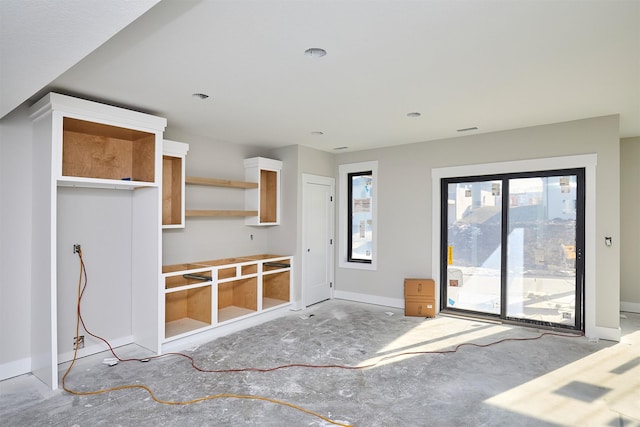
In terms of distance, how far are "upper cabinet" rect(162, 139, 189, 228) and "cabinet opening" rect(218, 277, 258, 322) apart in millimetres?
1254

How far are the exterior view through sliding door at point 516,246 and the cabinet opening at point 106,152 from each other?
3.96m

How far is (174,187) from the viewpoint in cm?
432

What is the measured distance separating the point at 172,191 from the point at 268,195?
1635 mm

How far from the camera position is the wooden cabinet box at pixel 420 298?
197 inches

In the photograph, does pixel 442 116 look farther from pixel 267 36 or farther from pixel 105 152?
pixel 105 152

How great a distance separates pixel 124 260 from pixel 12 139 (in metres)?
1.52

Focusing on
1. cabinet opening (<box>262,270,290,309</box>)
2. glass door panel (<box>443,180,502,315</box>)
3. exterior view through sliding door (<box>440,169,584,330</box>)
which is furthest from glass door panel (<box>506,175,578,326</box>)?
cabinet opening (<box>262,270,290,309</box>)

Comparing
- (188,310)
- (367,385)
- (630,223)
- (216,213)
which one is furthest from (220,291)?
(630,223)

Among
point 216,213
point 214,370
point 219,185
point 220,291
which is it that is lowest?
point 214,370

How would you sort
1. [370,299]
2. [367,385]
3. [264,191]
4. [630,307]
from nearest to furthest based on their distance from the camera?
1. [367,385]
2. [630,307]
3. [264,191]
4. [370,299]

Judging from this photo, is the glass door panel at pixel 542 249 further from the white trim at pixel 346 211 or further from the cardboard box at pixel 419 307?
the white trim at pixel 346 211

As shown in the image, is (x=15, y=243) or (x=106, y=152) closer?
(x=15, y=243)

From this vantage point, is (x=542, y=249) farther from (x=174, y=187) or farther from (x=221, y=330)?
(x=174, y=187)

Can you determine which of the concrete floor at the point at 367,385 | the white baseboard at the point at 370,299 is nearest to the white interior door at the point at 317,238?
the white baseboard at the point at 370,299
